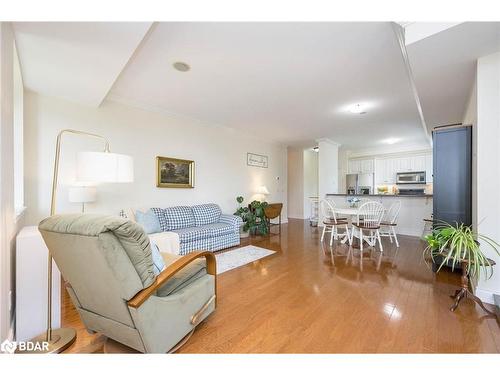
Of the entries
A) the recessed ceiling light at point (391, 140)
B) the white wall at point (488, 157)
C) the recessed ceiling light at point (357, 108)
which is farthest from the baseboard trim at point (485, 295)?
the recessed ceiling light at point (391, 140)

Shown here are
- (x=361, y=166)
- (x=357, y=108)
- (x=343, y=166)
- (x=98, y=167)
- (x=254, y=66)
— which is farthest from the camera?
(x=343, y=166)

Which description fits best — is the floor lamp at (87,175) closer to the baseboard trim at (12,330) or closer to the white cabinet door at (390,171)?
the baseboard trim at (12,330)

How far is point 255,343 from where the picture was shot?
1.52m

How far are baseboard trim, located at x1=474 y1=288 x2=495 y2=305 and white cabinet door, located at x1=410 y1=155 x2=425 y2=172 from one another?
540 cm

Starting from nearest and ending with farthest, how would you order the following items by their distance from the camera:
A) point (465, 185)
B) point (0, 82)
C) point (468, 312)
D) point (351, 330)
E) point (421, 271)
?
point (0, 82) < point (351, 330) < point (468, 312) < point (465, 185) < point (421, 271)

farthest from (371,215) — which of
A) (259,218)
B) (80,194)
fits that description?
(80,194)

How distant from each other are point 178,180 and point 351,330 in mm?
3518

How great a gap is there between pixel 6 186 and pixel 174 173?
2774 millimetres

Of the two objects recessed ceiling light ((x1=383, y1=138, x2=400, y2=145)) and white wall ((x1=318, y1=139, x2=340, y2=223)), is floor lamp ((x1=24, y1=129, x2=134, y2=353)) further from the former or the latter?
recessed ceiling light ((x1=383, y1=138, x2=400, y2=145))

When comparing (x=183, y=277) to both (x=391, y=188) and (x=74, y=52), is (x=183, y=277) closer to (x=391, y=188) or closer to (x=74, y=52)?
(x=74, y=52)

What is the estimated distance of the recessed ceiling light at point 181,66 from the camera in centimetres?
248

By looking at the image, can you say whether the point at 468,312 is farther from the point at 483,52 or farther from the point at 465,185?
the point at 483,52

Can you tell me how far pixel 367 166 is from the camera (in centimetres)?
738
